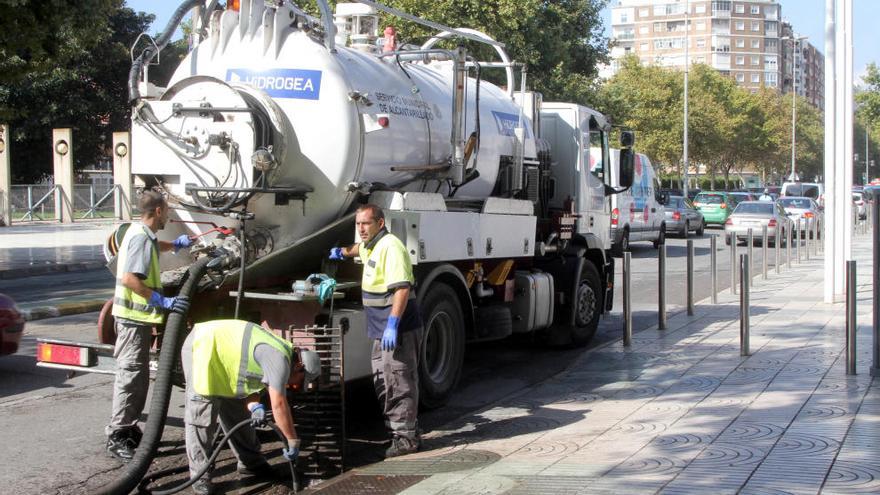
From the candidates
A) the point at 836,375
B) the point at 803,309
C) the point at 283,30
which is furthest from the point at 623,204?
the point at 283,30

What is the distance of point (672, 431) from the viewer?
707 centimetres

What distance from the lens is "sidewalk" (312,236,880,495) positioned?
5824 millimetres

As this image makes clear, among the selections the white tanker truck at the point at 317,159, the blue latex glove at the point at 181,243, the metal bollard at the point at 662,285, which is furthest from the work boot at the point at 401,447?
the metal bollard at the point at 662,285

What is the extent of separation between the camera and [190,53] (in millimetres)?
7895

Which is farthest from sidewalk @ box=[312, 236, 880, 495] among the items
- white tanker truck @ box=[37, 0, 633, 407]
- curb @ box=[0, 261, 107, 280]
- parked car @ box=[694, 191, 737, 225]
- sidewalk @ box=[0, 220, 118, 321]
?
parked car @ box=[694, 191, 737, 225]

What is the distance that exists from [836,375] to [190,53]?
6245 mm

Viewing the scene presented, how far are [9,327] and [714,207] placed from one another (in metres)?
35.7

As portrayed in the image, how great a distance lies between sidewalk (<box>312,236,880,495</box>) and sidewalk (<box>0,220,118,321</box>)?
7434 mm

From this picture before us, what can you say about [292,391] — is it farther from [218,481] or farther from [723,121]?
[723,121]

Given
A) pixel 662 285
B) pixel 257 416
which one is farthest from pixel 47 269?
pixel 257 416

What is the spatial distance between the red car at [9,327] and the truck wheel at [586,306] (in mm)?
5775

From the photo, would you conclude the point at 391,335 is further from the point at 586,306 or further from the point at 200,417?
the point at 586,306

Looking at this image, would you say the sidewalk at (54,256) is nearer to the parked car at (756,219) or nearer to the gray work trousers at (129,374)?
the gray work trousers at (129,374)

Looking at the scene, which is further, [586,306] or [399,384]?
[586,306]
